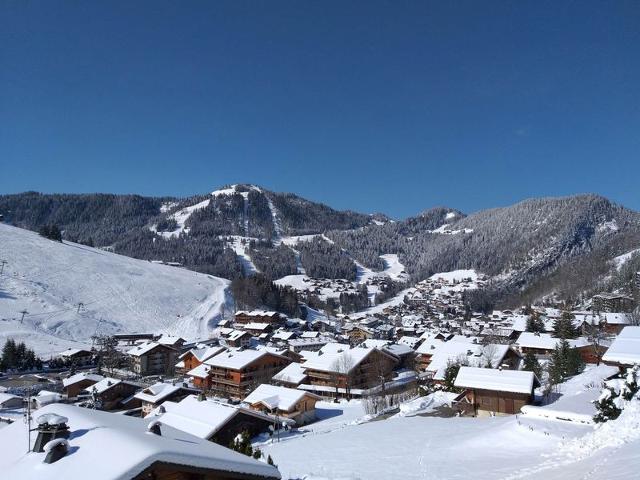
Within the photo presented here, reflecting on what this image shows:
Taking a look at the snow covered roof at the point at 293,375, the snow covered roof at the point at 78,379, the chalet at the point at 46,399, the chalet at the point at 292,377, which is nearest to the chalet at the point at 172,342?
the snow covered roof at the point at 78,379

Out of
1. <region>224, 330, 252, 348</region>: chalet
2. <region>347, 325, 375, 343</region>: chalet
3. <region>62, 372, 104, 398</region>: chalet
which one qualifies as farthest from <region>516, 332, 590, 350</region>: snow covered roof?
<region>62, 372, 104, 398</region>: chalet

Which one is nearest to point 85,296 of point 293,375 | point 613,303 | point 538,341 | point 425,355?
point 293,375

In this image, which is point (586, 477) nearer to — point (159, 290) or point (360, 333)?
point (360, 333)

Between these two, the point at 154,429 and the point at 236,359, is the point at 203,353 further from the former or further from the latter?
the point at 154,429

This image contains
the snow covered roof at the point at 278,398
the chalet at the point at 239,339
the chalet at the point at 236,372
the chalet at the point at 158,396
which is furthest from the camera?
the chalet at the point at 239,339

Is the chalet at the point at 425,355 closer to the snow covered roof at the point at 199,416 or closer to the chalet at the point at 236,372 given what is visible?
the chalet at the point at 236,372

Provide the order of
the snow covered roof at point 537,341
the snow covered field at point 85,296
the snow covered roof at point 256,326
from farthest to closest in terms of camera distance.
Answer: the snow covered roof at point 256,326, the snow covered field at point 85,296, the snow covered roof at point 537,341

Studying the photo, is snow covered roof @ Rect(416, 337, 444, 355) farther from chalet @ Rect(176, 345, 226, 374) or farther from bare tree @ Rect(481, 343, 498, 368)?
chalet @ Rect(176, 345, 226, 374)
